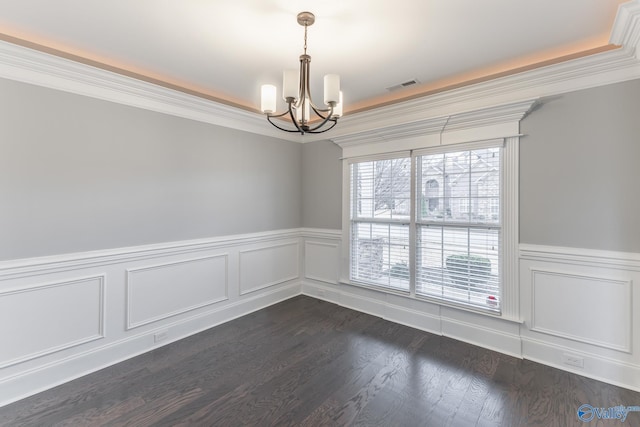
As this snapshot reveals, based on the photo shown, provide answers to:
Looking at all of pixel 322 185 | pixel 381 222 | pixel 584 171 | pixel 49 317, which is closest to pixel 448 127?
pixel 584 171

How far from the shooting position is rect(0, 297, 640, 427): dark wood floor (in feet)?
6.65

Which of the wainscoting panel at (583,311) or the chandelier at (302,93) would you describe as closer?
the chandelier at (302,93)

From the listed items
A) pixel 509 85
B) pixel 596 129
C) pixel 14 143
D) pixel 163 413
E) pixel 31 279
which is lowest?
pixel 163 413

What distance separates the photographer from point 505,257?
113 inches

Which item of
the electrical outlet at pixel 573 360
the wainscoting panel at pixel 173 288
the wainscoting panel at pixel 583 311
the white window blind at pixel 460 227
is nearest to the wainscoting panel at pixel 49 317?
the wainscoting panel at pixel 173 288

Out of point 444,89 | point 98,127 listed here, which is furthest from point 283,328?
point 444,89

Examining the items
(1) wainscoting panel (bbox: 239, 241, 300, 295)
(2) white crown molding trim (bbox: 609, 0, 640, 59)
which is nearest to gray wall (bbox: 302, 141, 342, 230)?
(1) wainscoting panel (bbox: 239, 241, 300, 295)

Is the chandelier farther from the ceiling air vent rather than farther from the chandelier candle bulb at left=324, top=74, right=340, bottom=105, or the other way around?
the ceiling air vent

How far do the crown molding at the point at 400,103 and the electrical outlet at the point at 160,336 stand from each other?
2.28 metres

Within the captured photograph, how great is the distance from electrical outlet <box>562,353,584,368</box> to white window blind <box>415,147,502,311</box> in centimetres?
60

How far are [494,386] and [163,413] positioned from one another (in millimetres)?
2507

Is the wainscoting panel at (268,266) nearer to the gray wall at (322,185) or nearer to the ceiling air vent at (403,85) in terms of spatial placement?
the gray wall at (322,185)

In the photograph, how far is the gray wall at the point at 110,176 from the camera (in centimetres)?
223

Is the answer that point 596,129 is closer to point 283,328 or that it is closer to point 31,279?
point 283,328
